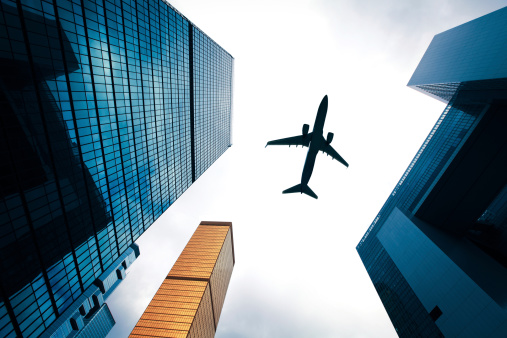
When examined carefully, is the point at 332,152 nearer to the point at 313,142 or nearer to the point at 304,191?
the point at 313,142

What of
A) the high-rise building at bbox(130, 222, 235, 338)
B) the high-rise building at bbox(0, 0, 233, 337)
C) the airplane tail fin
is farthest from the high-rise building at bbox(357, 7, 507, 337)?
the high-rise building at bbox(130, 222, 235, 338)

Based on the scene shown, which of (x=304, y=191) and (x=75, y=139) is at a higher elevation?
(x=75, y=139)

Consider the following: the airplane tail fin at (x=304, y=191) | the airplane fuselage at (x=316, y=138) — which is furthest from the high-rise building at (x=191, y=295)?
the airplane fuselage at (x=316, y=138)

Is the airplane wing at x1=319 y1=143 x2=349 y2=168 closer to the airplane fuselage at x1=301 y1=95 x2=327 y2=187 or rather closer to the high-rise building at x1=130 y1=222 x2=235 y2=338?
the airplane fuselage at x1=301 y1=95 x2=327 y2=187

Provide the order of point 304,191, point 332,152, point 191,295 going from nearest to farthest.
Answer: point 332,152 < point 304,191 < point 191,295

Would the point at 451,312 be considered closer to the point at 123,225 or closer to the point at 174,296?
the point at 123,225

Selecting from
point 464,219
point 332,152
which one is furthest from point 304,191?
point 464,219

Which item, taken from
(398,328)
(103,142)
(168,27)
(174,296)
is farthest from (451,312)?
(174,296)

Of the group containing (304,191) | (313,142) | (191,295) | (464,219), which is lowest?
(191,295)
